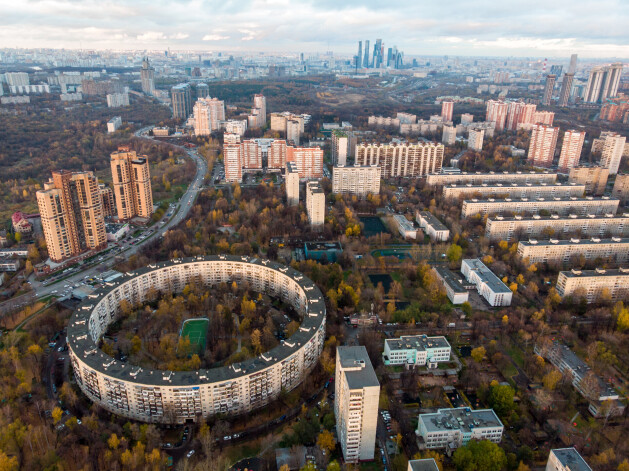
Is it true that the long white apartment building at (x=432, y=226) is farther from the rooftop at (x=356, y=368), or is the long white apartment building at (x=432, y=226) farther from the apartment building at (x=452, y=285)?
the rooftop at (x=356, y=368)

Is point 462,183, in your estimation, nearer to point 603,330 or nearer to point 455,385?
point 603,330

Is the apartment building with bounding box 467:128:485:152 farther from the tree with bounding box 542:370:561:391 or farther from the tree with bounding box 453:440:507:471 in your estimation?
the tree with bounding box 453:440:507:471

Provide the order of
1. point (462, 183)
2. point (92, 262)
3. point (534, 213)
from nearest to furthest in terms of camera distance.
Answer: point (92, 262), point (534, 213), point (462, 183)

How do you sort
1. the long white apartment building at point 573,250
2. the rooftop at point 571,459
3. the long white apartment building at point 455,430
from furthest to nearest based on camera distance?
the long white apartment building at point 573,250 < the long white apartment building at point 455,430 < the rooftop at point 571,459

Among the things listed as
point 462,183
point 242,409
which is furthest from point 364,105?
point 242,409

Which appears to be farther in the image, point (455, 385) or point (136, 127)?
point (136, 127)

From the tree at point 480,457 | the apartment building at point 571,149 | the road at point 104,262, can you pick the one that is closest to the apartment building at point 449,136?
the apartment building at point 571,149
